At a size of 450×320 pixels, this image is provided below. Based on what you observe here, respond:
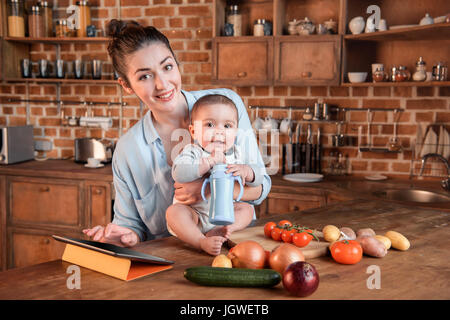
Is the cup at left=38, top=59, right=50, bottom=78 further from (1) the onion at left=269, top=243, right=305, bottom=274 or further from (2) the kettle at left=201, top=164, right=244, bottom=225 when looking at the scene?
(1) the onion at left=269, top=243, right=305, bottom=274

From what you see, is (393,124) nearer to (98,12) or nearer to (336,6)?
(336,6)

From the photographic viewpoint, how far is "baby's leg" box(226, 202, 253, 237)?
1575 millimetres

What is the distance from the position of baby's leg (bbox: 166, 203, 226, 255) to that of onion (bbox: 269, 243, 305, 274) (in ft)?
0.61

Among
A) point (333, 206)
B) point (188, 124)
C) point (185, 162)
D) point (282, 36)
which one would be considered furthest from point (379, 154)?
point (185, 162)

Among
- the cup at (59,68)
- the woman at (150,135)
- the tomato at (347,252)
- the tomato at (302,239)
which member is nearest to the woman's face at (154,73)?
the woman at (150,135)

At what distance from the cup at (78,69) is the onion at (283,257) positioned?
3.10 m

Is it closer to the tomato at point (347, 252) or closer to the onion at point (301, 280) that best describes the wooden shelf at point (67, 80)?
the tomato at point (347, 252)

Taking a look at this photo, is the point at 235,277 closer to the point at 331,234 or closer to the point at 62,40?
the point at 331,234

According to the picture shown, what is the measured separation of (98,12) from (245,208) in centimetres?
304

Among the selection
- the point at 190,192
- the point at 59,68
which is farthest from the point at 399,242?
the point at 59,68

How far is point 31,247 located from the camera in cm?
371

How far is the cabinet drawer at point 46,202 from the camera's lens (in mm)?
3543

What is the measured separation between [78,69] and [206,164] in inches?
109
